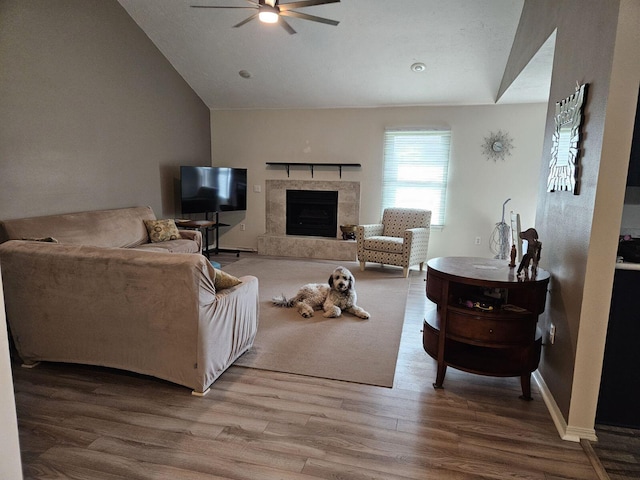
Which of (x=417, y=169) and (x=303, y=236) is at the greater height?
(x=417, y=169)

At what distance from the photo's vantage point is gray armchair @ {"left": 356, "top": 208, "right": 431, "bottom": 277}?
207 inches

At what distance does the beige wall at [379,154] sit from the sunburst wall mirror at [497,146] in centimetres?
6

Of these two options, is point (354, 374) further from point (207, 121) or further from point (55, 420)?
point (207, 121)

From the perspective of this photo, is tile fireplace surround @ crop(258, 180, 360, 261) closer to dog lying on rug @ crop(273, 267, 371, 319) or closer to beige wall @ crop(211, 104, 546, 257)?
beige wall @ crop(211, 104, 546, 257)

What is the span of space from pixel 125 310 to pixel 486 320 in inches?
85.1

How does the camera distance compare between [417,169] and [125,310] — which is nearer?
[125,310]

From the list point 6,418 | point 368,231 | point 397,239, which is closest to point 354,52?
point 368,231

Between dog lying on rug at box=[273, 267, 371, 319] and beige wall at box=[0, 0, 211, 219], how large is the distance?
2.59m

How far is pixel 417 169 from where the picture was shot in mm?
6078

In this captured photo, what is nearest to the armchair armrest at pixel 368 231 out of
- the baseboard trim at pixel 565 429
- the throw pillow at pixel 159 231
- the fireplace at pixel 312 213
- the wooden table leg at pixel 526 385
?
the fireplace at pixel 312 213

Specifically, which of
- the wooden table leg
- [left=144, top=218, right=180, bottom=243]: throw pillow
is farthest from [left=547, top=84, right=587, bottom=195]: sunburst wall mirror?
[left=144, top=218, right=180, bottom=243]: throw pillow

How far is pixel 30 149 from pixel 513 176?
603cm

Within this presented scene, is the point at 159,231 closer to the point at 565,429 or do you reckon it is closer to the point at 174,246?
the point at 174,246

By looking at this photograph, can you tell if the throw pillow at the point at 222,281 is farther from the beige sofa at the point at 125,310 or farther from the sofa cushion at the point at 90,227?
the sofa cushion at the point at 90,227
